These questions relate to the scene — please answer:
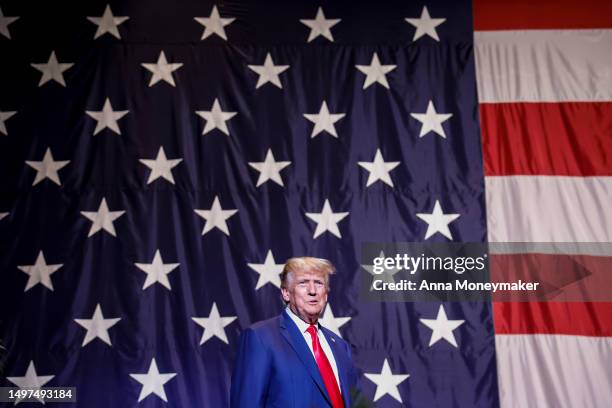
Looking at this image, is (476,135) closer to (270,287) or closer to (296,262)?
(270,287)

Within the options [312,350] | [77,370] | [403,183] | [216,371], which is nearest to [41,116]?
[77,370]

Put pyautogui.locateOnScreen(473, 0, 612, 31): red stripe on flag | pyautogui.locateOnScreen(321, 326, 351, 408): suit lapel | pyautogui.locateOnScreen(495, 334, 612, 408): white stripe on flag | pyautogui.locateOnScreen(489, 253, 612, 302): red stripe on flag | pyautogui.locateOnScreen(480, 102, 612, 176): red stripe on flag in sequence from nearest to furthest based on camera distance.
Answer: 1. pyautogui.locateOnScreen(321, 326, 351, 408): suit lapel
2. pyautogui.locateOnScreen(495, 334, 612, 408): white stripe on flag
3. pyautogui.locateOnScreen(489, 253, 612, 302): red stripe on flag
4. pyautogui.locateOnScreen(480, 102, 612, 176): red stripe on flag
5. pyautogui.locateOnScreen(473, 0, 612, 31): red stripe on flag

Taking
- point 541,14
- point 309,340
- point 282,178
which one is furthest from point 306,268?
point 541,14

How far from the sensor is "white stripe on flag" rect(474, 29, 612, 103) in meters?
3.95

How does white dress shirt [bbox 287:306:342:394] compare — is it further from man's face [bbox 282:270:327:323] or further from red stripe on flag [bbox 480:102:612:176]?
red stripe on flag [bbox 480:102:612:176]

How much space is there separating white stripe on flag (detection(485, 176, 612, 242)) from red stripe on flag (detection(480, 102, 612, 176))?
0.06 m

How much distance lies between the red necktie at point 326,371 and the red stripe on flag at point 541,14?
231 centimetres

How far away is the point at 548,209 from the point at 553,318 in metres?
0.57

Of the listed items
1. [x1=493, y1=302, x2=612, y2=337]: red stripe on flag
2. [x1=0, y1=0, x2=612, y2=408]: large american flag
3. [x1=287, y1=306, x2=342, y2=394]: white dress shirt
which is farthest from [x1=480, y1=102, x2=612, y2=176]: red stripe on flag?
[x1=287, y1=306, x2=342, y2=394]: white dress shirt

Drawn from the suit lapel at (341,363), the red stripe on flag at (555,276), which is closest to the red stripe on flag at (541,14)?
the red stripe on flag at (555,276)

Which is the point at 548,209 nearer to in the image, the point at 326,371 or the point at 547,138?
the point at 547,138

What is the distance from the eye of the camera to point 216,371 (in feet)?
12.0

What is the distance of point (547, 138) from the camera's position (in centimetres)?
389

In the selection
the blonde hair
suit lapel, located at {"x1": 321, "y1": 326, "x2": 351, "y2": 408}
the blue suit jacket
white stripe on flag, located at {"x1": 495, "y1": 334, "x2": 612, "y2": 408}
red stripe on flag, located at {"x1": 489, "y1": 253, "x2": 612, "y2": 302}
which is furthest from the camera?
red stripe on flag, located at {"x1": 489, "y1": 253, "x2": 612, "y2": 302}
